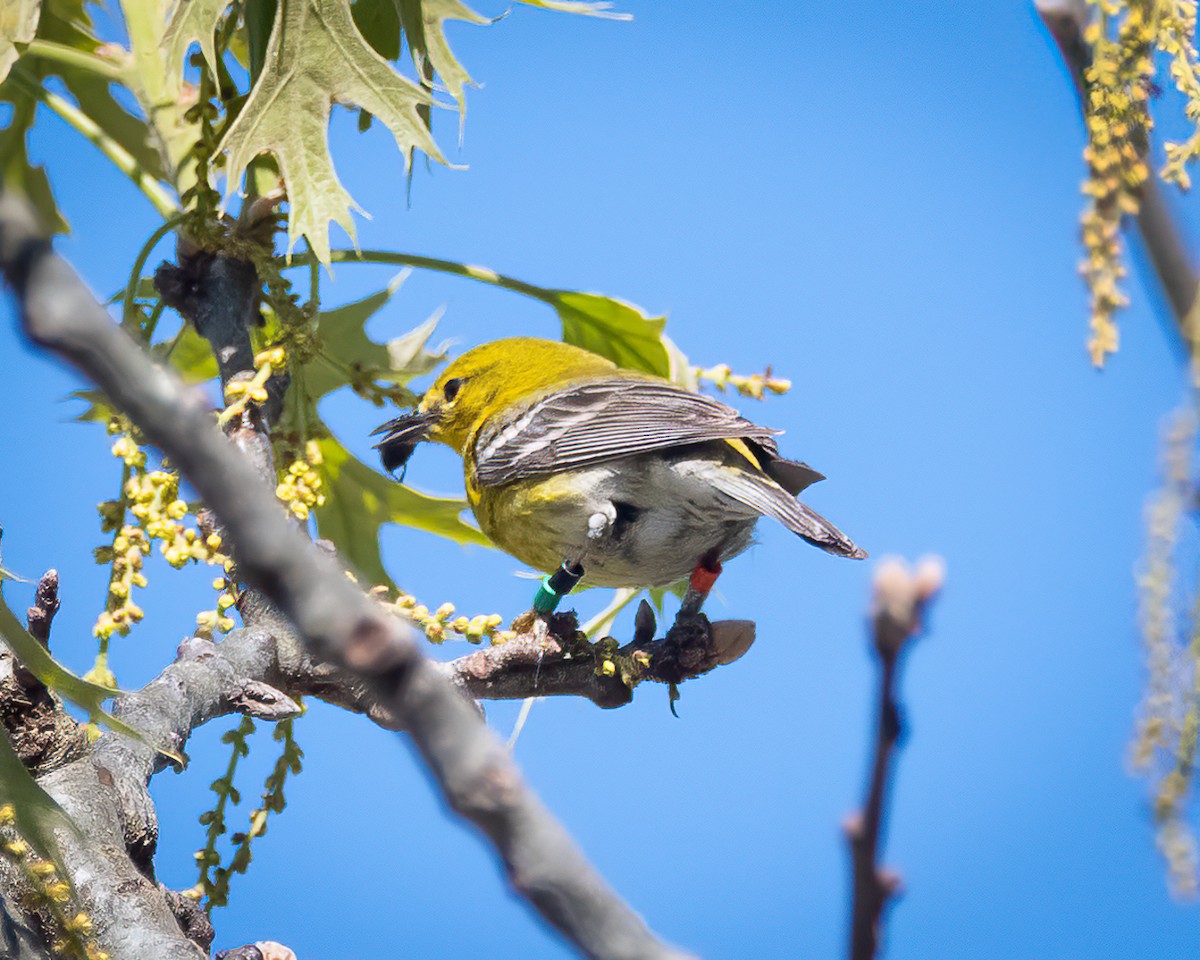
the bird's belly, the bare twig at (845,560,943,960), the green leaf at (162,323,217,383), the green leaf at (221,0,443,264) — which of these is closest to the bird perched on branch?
the bird's belly

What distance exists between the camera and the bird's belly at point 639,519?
91.7 inches

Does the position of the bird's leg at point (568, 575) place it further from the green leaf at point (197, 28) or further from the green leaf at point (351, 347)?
the green leaf at point (197, 28)

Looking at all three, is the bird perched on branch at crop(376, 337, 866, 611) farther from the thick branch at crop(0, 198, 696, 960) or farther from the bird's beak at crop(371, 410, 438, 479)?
the thick branch at crop(0, 198, 696, 960)

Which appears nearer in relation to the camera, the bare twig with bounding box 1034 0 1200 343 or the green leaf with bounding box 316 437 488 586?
the bare twig with bounding box 1034 0 1200 343

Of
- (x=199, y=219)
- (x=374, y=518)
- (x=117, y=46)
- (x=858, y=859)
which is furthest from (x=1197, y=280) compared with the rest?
(x=117, y=46)

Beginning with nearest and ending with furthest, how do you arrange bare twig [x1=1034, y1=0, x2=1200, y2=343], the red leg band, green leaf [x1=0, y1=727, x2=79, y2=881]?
1. bare twig [x1=1034, y1=0, x2=1200, y2=343]
2. green leaf [x1=0, y1=727, x2=79, y2=881]
3. the red leg band

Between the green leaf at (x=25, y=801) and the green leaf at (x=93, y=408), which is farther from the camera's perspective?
the green leaf at (x=93, y=408)

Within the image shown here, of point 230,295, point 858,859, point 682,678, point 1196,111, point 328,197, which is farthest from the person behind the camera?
point 230,295

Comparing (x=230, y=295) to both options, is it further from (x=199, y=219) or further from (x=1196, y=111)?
(x=1196, y=111)

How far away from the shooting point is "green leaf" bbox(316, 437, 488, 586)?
2.67 meters

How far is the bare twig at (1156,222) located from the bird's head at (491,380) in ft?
7.14

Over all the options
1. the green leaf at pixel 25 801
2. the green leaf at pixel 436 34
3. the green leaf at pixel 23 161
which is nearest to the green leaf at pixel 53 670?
the green leaf at pixel 25 801

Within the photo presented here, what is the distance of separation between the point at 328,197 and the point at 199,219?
349 millimetres

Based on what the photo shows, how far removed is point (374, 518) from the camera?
2.71 metres
